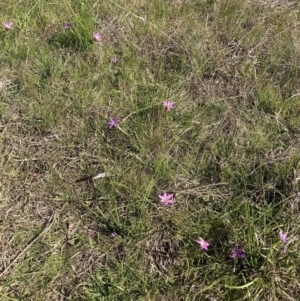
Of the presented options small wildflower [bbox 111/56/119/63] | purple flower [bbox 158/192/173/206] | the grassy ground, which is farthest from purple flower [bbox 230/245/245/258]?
small wildflower [bbox 111/56/119/63]

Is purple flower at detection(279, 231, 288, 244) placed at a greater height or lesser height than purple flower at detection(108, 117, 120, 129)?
greater

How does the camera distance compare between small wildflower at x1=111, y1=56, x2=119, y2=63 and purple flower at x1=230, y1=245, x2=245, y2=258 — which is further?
small wildflower at x1=111, y1=56, x2=119, y2=63

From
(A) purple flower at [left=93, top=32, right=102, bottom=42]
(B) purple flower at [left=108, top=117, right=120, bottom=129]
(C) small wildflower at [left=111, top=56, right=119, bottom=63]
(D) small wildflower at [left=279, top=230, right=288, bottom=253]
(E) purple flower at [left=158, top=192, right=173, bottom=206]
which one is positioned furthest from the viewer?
(A) purple flower at [left=93, top=32, right=102, bottom=42]

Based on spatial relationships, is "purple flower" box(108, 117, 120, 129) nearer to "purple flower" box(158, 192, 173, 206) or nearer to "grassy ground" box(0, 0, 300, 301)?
"grassy ground" box(0, 0, 300, 301)

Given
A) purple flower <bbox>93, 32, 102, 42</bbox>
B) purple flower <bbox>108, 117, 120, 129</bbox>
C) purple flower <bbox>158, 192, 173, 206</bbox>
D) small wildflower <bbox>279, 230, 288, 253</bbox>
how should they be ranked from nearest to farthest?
1. small wildflower <bbox>279, 230, 288, 253</bbox>
2. purple flower <bbox>158, 192, 173, 206</bbox>
3. purple flower <bbox>108, 117, 120, 129</bbox>
4. purple flower <bbox>93, 32, 102, 42</bbox>

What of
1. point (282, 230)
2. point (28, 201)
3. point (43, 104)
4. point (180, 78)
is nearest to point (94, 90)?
point (43, 104)

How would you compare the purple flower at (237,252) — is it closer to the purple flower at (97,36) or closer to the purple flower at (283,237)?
the purple flower at (283,237)

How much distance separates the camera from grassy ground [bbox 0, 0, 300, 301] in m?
1.83

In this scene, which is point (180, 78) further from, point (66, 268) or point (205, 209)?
point (66, 268)

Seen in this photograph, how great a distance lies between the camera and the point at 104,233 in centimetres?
197

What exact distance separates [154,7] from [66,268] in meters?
1.71

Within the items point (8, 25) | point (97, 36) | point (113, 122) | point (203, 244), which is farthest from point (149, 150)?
point (8, 25)

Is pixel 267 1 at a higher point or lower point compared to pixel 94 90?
higher

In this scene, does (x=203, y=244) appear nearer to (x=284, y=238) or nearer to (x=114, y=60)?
(x=284, y=238)
